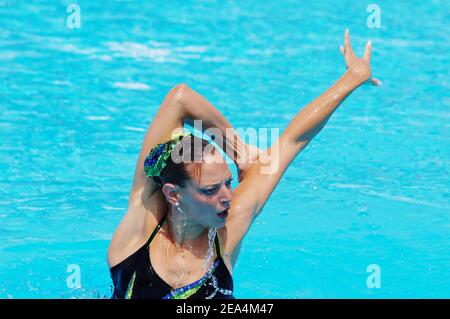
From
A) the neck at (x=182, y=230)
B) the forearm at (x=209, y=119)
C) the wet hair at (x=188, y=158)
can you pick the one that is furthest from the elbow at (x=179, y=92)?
the neck at (x=182, y=230)

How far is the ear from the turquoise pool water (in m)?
1.42

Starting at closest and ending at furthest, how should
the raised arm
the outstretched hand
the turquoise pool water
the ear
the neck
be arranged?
1. the ear
2. the neck
3. the raised arm
4. the outstretched hand
5. the turquoise pool water

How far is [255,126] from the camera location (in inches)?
304

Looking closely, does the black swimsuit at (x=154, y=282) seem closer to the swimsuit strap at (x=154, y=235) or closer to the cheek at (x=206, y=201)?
the swimsuit strap at (x=154, y=235)

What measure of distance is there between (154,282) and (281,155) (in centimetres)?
91

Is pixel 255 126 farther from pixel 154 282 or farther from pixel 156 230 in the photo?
pixel 154 282

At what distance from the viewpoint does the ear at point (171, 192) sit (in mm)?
4184

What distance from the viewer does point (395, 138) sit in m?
7.55

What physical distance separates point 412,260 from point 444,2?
534cm

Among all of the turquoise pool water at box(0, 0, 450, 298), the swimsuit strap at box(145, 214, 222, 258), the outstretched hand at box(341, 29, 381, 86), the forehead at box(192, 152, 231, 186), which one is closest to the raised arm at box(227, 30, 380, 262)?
the outstretched hand at box(341, 29, 381, 86)

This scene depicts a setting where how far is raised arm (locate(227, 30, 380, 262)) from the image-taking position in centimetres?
450

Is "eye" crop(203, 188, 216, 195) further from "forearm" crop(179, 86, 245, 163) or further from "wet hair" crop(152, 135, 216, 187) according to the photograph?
"forearm" crop(179, 86, 245, 163)
